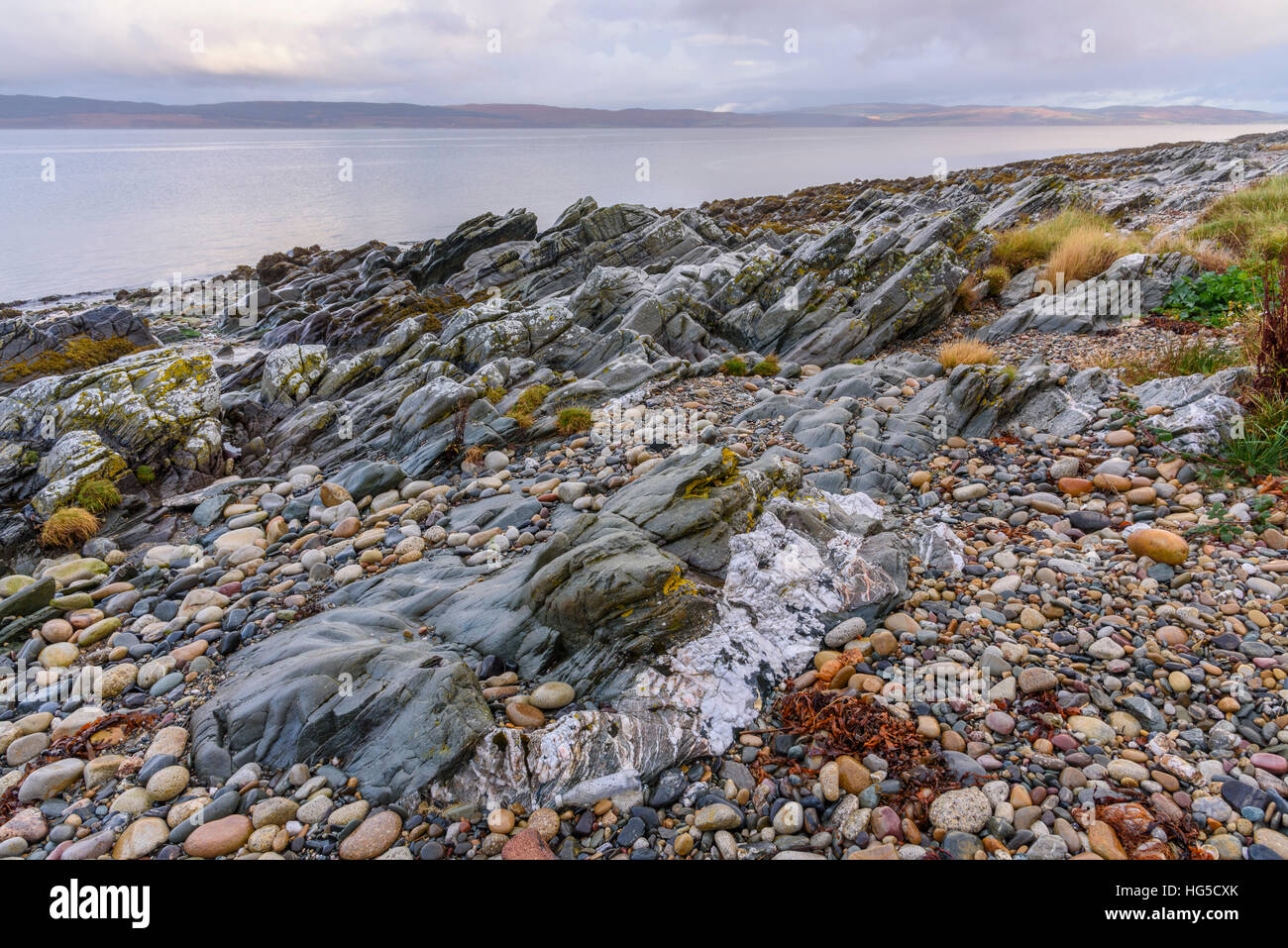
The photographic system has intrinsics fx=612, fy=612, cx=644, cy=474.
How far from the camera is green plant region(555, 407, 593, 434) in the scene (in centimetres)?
1095

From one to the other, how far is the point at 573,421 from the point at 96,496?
9.34 m

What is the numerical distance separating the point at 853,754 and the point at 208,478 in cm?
1438

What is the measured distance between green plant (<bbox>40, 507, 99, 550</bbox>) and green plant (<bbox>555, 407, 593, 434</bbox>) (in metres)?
8.78

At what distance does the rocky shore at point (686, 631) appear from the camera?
12.7 feet

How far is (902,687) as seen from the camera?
466 centimetres

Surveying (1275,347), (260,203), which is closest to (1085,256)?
(1275,347)

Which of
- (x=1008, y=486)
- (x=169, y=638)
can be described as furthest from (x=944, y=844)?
(x=169, y=638)

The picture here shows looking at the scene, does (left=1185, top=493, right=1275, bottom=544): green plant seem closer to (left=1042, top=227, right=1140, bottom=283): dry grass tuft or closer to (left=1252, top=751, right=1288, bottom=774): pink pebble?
(left=1252, top=751, right=1288, bottom=774): pink pebble

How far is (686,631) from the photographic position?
5074 mm

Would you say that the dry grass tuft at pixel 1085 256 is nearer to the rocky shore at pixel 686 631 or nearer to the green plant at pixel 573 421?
the rocky shore at pixel 686 631

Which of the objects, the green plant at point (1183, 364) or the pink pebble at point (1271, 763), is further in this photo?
the green plant at point (1183, 364)

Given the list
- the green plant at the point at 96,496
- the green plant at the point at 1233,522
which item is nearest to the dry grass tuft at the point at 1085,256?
the green plant at the point at 1233,522

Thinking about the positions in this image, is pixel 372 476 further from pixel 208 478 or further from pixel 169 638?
pixel 208 478

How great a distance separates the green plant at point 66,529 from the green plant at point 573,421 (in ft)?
28.8
